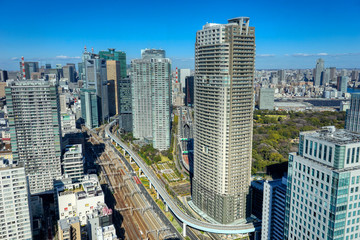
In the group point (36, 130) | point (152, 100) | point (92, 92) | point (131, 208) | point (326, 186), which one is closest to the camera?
point (326, 186)

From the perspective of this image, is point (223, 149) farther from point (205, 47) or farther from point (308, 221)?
point (308, 221)

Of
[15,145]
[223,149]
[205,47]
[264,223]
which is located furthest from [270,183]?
[15,145]

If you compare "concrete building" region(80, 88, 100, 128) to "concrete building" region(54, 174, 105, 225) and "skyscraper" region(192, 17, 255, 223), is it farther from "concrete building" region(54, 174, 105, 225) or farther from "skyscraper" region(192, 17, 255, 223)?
"skyscraper" region(192, 17, 255, 223)

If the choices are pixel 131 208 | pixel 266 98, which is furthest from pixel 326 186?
pixel 266 98

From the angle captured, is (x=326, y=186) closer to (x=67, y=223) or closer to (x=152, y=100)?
(x=67, y=223)

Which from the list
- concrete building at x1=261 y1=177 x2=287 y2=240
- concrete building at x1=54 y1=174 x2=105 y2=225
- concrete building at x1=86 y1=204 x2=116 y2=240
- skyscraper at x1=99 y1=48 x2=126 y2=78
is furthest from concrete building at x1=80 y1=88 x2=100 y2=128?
concrete building at x1=261 y1=177 x2=287 y2=240

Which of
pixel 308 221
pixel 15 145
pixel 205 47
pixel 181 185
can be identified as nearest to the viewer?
pixel 308 221

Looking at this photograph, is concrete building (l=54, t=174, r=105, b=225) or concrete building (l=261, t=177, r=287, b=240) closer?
concrete building (l=261, t=177, r=287, b=240)
